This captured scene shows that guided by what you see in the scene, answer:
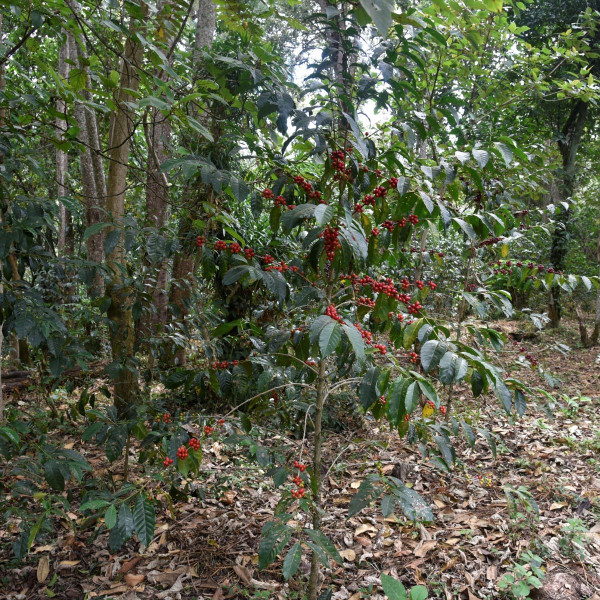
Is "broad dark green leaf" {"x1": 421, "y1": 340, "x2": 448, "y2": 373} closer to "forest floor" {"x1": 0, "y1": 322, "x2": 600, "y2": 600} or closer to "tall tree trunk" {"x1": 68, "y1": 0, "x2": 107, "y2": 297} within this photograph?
"forest floor" {"x1": 0, "y1": 322, "x2": 600, "y2": 600}

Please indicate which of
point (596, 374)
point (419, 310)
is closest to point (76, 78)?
point (419, 310)

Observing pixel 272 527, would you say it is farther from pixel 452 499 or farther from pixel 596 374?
pixel 596 374

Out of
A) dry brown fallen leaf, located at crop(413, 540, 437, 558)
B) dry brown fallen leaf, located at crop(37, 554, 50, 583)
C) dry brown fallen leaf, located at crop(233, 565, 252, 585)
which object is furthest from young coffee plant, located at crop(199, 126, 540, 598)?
dry brown fallen leaf, located at crop(37, 554, 50, 583)

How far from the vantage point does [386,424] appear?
380cm

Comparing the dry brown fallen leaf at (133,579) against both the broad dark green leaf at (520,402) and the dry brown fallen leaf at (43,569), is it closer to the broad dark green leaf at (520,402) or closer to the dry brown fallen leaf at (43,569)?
the dry brown fallen leaf at (43,569)

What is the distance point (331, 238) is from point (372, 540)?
73.4 inches

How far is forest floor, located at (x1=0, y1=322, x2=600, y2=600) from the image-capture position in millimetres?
2129

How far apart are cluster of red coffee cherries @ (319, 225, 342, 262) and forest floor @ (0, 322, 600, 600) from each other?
0.78m

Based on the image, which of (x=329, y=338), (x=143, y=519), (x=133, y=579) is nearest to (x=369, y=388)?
(x=329, y=338)

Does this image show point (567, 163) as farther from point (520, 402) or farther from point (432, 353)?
point (432, 353)

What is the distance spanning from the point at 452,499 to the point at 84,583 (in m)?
2.11

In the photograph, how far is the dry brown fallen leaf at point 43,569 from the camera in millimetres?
2219

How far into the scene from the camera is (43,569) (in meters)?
2.26

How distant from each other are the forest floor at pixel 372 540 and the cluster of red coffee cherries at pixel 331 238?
781 millimetres
